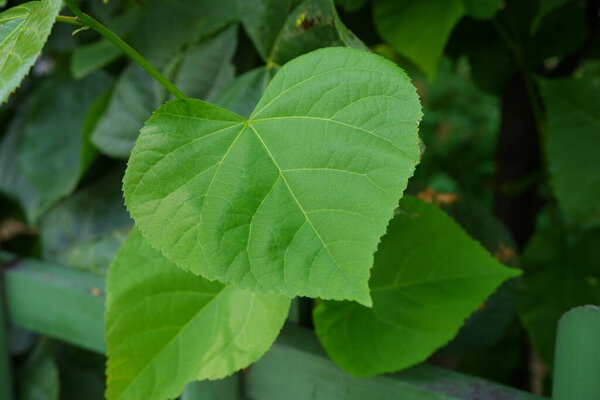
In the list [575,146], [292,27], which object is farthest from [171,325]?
[575,146]

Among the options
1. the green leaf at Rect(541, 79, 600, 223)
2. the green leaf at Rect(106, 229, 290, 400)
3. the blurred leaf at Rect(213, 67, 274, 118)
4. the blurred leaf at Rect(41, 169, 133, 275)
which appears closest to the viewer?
the green leaf at Rect(106, 229, 290, 400)

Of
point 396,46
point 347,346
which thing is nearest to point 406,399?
point 347,346

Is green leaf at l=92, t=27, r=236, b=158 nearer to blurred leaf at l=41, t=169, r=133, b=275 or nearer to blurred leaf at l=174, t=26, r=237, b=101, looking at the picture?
blurred leaf at l=174, t=26, r=237, b=101

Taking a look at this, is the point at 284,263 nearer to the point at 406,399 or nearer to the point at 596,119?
the point at 406,399

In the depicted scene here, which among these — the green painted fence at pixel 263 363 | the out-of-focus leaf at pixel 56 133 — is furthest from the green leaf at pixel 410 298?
the out-of-focus leaf at pixel 56 133

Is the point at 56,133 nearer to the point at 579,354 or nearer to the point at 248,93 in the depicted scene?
the point at 248,93

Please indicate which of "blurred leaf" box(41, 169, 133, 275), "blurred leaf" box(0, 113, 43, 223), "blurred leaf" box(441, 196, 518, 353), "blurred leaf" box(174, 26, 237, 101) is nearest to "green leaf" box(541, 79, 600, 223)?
"blurred leaf" box(441, 196, 518, 353)
